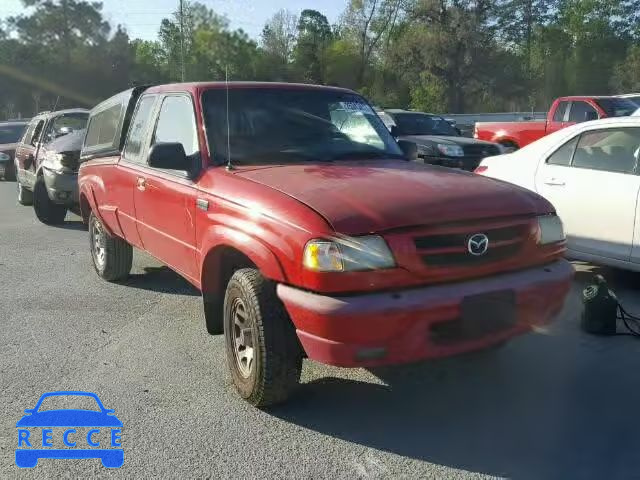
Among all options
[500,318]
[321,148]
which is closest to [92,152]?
[321,148]

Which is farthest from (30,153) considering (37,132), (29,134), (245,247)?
(245,247)

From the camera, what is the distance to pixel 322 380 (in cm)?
400

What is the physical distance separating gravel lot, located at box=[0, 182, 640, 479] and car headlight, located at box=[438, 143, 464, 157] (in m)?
6.91

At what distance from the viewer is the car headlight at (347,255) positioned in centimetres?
311

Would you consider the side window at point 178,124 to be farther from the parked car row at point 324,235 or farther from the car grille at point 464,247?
the car grille at point 464,247

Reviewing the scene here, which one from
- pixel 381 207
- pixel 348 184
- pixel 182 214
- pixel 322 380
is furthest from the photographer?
pixel 182 214

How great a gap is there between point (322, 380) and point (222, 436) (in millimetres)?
841

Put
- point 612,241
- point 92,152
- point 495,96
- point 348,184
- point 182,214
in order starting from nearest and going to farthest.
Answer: point 348,184, point 182,214, point 612,241, point 92,152, point 495,96

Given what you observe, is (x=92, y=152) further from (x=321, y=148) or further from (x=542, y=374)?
(x=542, y=374)

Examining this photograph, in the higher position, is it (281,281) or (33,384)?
(281,281)

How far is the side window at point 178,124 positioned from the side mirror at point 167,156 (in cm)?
16

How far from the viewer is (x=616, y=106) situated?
12945mm

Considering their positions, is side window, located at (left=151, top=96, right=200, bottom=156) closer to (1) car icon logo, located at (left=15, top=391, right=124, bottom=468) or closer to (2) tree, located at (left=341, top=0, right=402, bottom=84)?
(1) car icon logo, located at (left=15, top=391, right=124, bottom=468)

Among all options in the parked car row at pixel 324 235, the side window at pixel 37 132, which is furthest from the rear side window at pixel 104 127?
the side window at pixel 37 132
